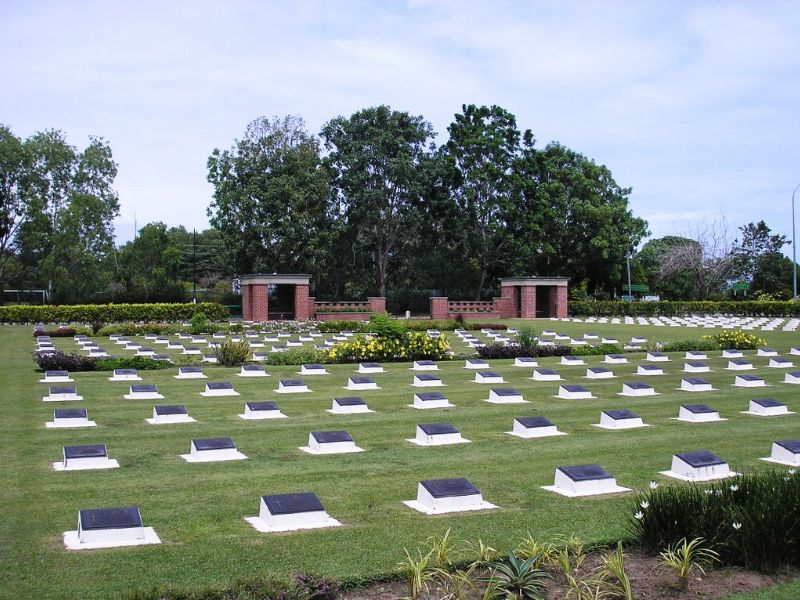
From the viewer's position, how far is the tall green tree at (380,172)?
4838 centimetres

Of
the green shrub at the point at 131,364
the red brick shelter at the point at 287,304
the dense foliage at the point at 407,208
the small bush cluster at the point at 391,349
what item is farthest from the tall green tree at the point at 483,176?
the green shrub at the point at 131,364

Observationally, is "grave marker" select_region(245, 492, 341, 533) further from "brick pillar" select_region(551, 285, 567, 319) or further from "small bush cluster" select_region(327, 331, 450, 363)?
"brick pillar" select_region(551, 285, 567, 319)

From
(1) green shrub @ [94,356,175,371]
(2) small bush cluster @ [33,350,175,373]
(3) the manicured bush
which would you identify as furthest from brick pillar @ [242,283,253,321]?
(3) the manicured bush

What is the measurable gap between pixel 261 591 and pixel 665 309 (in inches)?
2007

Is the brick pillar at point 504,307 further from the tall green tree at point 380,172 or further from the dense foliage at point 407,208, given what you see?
the tall green tree at point 380,172

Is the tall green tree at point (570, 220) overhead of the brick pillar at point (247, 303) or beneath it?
overhead

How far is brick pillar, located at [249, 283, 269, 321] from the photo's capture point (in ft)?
139

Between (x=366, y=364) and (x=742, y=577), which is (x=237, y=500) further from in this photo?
(x=366, y=364)

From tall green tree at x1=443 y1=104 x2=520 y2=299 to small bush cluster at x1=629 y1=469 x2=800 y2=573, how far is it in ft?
144

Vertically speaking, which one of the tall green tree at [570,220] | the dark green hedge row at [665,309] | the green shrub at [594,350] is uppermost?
the tall green tree at [570,220]

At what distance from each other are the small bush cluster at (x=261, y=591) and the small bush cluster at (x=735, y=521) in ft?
8.26

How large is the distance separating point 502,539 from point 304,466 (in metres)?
3.12

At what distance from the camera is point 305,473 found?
8422mm

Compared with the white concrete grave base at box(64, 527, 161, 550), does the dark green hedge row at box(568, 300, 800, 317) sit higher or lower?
higher
